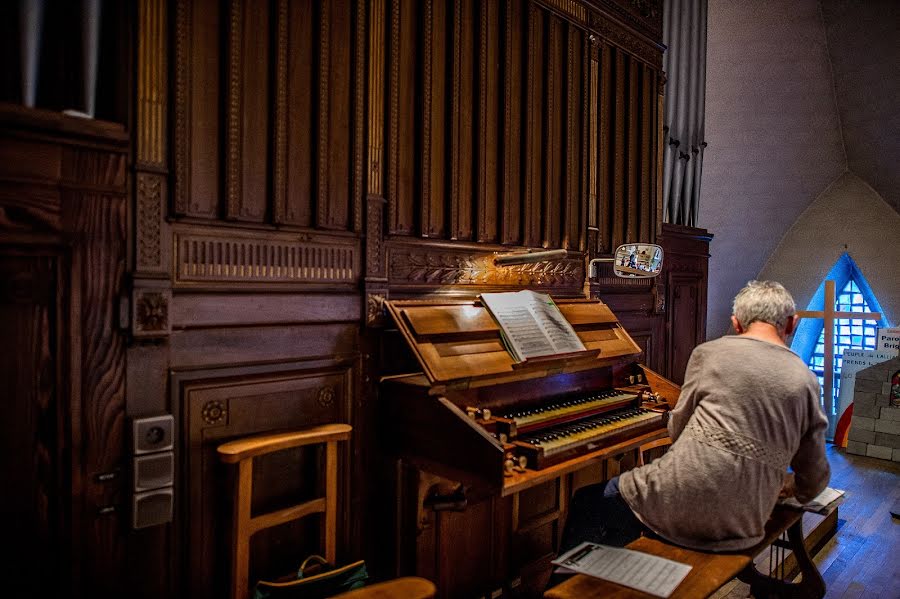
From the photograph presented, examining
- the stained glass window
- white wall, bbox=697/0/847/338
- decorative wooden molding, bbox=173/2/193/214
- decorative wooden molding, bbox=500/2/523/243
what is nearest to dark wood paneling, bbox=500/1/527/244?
decorative wooden molding, bbox=500/2/523/243

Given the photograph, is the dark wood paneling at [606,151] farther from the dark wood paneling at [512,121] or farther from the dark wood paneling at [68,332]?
the dark wood paneling at [68,332]

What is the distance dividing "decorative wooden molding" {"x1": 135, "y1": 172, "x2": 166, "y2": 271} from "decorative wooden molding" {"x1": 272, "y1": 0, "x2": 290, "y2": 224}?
475 millimetres

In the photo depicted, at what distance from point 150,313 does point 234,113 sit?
0.89 metres

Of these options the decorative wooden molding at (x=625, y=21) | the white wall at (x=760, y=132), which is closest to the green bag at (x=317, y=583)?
the decorative wooden molding at (x=625, y=21)

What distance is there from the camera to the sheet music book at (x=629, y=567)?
1.98 meters

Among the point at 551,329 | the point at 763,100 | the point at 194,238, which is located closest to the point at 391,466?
the point at 551,329

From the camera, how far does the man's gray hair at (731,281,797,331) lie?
2387mm

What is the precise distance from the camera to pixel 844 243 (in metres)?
7.43

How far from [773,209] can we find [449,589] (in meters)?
6.89

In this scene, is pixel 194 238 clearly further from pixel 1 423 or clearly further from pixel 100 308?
pixel 1 423

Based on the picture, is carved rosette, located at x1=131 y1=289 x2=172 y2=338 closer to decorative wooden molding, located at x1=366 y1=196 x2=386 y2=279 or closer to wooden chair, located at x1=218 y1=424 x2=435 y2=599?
wooden chair, located at x1=218 y1=424 x2=435 y2=599

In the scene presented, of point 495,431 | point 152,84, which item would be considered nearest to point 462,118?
point 152,84

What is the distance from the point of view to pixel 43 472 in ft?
6.56

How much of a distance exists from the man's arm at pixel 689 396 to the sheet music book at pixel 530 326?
71 centimetres
